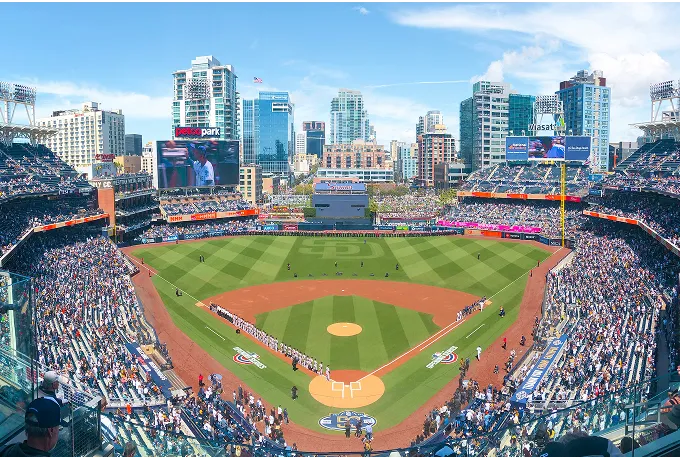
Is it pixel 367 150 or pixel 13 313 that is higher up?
pixel 367 150

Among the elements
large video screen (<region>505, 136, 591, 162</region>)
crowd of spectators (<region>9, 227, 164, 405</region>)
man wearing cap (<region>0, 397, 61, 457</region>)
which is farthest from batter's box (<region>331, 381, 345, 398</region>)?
large video screen (<region>505, 136, 591, 162</region>)

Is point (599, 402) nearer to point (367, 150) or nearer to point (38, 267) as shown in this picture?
point (38, 267)

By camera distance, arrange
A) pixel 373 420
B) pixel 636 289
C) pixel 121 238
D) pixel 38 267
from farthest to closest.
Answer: pixel 121 238
pixel 38 267
pixel 636 289
pixel 373 420

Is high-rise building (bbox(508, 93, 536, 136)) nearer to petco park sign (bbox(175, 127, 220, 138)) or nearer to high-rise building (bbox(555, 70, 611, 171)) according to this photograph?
high-rise building (bbox(555, 70, 611, 171))

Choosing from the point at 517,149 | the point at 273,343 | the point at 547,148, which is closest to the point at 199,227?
the point at 273,343

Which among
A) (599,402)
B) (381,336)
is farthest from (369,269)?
(599,402)

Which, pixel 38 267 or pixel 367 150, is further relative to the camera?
pixel 367 150

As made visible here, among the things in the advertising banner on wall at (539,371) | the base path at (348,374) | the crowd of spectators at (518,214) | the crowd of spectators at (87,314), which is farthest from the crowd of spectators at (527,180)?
the crowd of spectators at (87,314)
